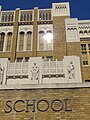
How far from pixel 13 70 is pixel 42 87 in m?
10.2

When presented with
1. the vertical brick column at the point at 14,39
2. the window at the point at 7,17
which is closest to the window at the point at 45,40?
the vertical brick column at the point at 14,39

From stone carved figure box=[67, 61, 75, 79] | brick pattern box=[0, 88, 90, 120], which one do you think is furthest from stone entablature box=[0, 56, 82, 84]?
brick pattern box=[0, 88, 90, 120]

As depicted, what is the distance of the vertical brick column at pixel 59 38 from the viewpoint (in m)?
29.5

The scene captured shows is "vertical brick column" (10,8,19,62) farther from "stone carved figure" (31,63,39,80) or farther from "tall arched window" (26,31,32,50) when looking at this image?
"stone carved figure" (31,63,39,80)

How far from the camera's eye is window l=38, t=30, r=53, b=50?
3123 centimetres

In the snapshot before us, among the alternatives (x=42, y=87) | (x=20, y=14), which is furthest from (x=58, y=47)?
(x=42, y=87)

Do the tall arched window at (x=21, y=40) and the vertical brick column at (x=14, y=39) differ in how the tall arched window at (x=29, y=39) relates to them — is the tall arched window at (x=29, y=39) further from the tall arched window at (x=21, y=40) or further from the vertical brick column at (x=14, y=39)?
the vertical brick column at (x=14, y=39)

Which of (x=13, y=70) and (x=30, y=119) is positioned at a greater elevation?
(x=13, y=70)

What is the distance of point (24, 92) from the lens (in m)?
8.73

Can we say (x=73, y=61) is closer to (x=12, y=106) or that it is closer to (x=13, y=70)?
(x=13, y=70)

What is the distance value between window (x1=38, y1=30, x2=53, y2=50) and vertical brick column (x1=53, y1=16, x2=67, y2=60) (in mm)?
772

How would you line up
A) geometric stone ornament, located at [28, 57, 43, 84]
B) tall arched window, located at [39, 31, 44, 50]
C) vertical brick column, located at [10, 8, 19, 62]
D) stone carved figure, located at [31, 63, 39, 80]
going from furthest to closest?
tall arched window, located at [39, 31, 44, 50] < vertical brick column, located at [10, 8, 19, 62] < stone carved figure, located at [31, 63, 39, 80] < geometric stone ornament, located at [28, 57, 43, 84]

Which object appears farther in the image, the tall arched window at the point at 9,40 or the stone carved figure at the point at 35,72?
the tall arched window at the point at 9,40

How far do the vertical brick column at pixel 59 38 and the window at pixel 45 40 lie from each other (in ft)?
2.53
